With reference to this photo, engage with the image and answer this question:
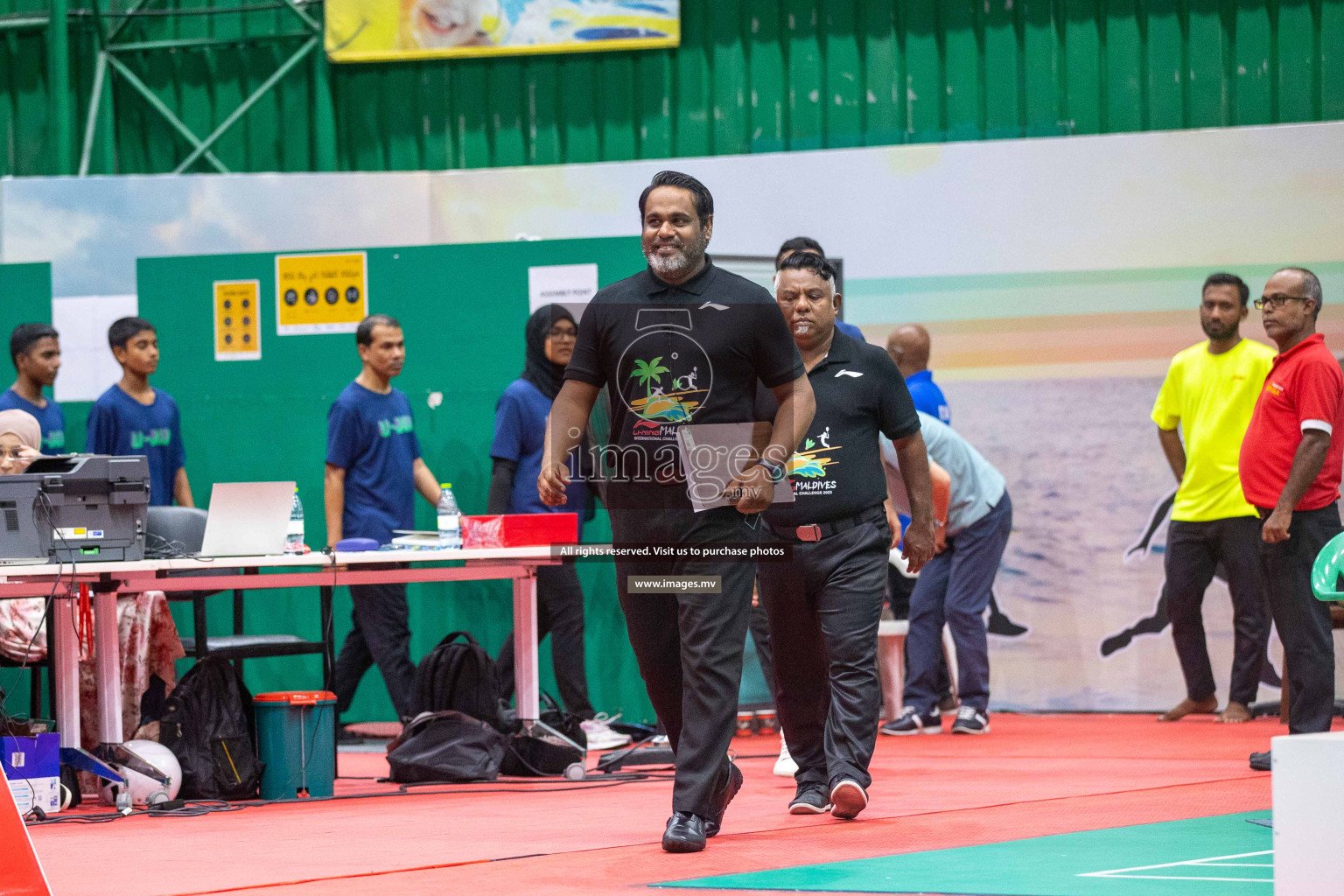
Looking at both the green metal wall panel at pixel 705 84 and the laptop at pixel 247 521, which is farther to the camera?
the green metal wall panel at pixel 705 84

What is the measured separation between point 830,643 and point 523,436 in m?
2.89

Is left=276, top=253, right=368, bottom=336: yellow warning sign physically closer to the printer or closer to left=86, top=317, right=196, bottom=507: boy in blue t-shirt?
left=86, top=317, right=196, bottom=507: boy in blue t-shirt

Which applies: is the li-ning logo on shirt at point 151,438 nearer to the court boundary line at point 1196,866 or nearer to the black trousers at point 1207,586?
the black trousers at point 1207,586

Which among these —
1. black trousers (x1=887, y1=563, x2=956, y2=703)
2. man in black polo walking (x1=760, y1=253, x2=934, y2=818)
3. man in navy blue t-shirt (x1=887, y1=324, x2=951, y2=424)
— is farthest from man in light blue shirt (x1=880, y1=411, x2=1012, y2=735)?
man in black polo walking (x1=760, y1=253, x2=934, y2=818)

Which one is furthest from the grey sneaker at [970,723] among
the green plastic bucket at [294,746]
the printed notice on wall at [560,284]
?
the green plastic bucket at [294,746]

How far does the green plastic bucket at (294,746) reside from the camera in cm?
571

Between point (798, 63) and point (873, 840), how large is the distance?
6170mm

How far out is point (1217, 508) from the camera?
7.66 metres

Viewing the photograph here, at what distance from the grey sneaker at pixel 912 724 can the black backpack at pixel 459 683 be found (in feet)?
7.03

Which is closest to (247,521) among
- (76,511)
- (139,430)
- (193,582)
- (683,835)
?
(193,582)

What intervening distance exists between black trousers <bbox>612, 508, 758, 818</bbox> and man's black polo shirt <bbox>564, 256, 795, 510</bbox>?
0.08 meters

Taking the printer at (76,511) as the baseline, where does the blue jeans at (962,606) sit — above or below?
below

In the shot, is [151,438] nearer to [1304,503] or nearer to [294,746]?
[294,746]

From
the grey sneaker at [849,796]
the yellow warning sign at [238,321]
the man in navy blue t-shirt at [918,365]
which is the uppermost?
the yellow warning sign at [238,321]
